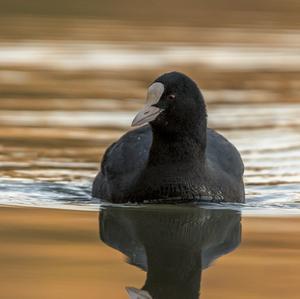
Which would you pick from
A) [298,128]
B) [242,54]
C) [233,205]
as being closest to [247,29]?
[242,54]

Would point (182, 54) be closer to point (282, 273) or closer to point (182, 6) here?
point (182, 6)

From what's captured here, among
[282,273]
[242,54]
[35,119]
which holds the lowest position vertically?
[282,273]

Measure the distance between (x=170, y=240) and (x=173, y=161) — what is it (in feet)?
4.46

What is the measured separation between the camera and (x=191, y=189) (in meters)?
10.5

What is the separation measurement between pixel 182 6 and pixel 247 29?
154 inches

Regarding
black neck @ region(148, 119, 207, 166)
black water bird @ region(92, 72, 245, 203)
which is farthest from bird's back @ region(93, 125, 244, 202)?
black neck @ region(148, 119, 207, 166)

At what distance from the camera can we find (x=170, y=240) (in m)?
9.39

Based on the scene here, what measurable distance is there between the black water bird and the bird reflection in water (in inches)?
5.6

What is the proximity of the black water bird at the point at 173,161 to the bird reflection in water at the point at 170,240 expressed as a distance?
0.14m

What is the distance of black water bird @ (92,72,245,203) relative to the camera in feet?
34.3

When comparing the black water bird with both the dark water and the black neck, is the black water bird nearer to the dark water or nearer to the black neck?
the black neck

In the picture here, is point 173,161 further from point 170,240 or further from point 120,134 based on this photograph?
point 120,134

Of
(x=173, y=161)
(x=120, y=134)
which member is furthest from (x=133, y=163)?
(x=120, y=134)

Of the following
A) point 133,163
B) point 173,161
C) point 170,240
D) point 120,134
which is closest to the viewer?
point 170,240
